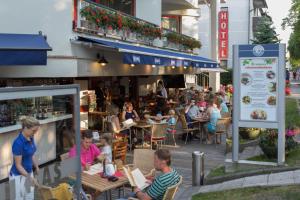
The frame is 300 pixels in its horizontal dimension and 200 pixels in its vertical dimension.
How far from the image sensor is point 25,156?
5.63m

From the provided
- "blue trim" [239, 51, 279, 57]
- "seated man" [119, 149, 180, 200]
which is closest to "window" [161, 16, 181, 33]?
"blue trim" [239, 51, 279, 57]

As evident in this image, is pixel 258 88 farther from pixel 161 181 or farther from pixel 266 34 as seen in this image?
pixel 266 34

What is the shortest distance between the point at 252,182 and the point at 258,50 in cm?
301

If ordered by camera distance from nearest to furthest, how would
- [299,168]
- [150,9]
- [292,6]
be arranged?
[299,168], [150,9], [292,6]

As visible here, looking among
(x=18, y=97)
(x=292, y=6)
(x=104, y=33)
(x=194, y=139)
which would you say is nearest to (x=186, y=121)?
(x=194, y=139)

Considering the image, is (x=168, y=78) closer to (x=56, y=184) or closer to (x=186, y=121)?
(x=186, y=121)

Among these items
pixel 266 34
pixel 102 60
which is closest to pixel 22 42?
pixel 102 60

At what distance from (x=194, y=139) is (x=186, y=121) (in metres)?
0.91

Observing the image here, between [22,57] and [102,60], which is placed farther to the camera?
[102,60]

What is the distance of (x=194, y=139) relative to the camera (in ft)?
49.5

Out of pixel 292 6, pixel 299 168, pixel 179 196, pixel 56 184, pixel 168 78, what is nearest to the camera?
pixel 56 184

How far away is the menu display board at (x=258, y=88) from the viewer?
31.8 ft

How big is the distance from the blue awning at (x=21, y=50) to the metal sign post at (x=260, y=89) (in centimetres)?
417

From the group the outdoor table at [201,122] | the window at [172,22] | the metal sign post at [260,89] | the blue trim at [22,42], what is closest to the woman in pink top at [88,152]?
the blue trim at [22,42]
